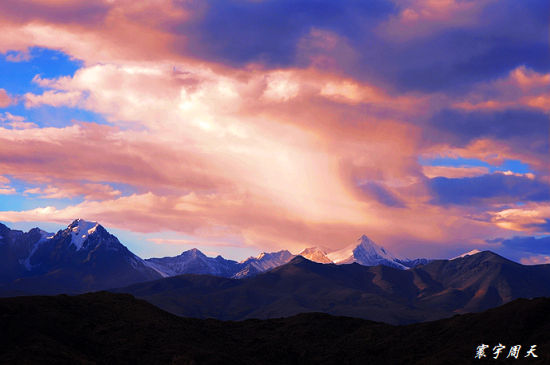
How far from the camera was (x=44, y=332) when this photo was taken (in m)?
137

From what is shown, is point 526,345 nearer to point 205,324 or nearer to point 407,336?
point 407,336

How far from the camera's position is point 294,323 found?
190500mm

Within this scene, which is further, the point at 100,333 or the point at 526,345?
the point at 100,333

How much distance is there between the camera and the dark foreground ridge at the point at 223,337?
417ft

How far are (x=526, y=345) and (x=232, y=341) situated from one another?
7728cm

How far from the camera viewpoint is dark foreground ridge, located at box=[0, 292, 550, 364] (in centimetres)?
12700

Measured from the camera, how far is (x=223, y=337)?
16725cm

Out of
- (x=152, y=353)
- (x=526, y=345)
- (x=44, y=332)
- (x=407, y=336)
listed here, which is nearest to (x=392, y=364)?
(x=407, y=336)

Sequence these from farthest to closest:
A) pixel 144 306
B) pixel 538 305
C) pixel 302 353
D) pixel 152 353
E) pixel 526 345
→ pixel 144 306
pixel 302 353
pixel 538 305
pixel 152 353
pixel 526 345

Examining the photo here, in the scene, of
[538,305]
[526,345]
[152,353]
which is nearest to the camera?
[526,345]

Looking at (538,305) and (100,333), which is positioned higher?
(538,305)

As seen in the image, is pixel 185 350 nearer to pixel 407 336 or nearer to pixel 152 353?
pixel 152 353

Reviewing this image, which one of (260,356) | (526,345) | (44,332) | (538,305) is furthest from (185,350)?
(538,305)

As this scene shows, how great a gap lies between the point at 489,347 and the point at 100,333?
93.2 m
